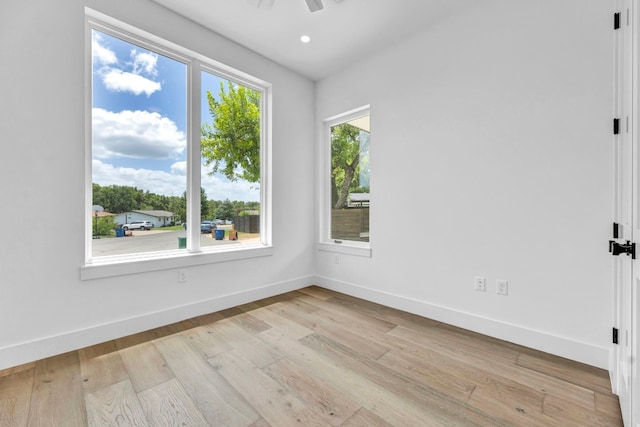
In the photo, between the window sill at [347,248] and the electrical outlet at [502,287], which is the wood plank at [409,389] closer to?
the electrical outlet at [502,287]

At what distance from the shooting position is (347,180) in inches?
146

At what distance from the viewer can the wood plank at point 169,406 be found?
4.74ft

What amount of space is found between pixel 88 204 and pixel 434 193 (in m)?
2.98

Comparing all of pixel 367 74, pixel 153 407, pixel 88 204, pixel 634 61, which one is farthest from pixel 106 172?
pixel 634 61

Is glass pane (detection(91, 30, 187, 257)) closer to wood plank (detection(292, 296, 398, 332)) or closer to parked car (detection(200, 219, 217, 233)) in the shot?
parked car (detection(200, 219, 217, 233))

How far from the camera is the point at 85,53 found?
88.0 inches

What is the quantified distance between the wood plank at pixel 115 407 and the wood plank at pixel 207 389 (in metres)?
0.25

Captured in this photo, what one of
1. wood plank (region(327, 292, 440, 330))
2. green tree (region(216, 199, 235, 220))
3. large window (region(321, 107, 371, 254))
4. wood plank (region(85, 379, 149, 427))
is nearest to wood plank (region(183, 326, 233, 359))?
wood plank (region(85, 379, 149, 427))

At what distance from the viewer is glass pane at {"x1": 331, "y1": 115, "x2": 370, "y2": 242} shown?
3.51 metres

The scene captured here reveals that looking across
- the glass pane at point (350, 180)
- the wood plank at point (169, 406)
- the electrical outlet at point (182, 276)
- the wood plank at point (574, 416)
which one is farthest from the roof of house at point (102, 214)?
the wood plank at point (574, 416)

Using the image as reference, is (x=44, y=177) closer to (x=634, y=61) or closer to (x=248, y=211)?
(x=248, y=211)

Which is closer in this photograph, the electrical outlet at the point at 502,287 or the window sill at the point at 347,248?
the electrical outlet at the point at 502,287

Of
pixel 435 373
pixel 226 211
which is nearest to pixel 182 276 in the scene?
pixel 226 211

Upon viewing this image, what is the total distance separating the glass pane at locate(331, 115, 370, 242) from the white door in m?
2.11
